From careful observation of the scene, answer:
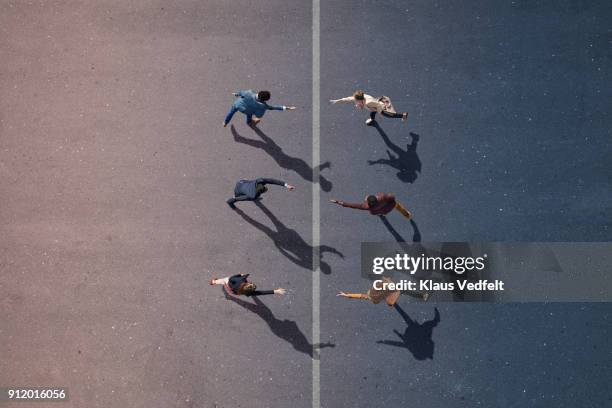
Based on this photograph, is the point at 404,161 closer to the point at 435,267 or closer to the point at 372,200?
the point at 372,200

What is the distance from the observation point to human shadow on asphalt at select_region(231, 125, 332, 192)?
8.95 meters

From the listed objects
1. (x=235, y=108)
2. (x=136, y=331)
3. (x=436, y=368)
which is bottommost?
(x=436, y=368)

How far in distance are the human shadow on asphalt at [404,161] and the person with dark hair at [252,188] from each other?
6.26ft

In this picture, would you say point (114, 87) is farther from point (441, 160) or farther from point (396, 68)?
point (441, 160)

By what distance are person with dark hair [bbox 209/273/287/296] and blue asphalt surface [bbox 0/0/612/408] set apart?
0.46m

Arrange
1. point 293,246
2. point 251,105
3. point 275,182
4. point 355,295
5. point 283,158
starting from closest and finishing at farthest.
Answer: point 275,182, point 251,105, point 355,295, point 293,246, point 283,158

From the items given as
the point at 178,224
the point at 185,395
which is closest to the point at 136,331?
the point at 185,395

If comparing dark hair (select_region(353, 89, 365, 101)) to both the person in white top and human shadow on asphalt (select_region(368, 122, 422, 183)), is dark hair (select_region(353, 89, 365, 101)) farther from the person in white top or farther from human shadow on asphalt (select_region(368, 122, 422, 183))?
human shadow on asphalt (select_region(368, 122, 422, 183))

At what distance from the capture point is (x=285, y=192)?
8.94 m

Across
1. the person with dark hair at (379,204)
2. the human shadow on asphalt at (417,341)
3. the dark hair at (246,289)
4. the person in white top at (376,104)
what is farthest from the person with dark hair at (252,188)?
the human shadow on asphalt at (417,341)

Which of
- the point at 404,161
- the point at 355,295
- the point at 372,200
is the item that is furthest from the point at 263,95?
the point at 355,295

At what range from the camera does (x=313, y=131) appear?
29.5 ft

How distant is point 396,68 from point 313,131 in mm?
1962

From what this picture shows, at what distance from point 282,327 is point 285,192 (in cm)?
249
